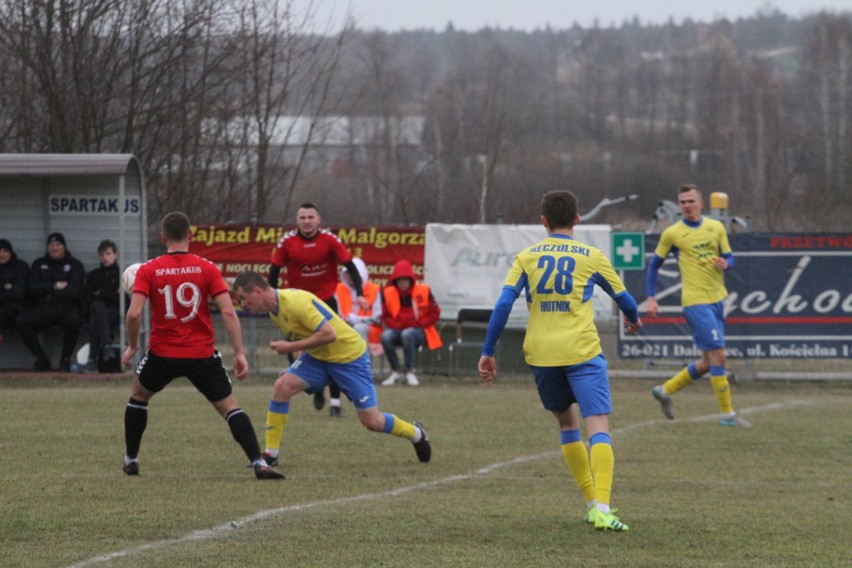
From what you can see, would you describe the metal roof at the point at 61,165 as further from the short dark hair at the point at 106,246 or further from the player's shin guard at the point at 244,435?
the player's shin guard at the point at 244,435

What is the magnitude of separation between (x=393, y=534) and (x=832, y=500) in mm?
3076

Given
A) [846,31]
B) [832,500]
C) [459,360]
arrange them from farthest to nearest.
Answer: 1. [846,31]
2. [459,360]
3. [832,500]

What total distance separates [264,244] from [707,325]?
309 inches

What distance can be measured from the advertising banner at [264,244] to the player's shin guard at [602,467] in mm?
11523

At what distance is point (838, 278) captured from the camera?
1777cm

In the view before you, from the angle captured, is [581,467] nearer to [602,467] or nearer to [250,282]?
[602,467]

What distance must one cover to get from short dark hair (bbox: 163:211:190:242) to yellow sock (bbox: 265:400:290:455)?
5.18 feet

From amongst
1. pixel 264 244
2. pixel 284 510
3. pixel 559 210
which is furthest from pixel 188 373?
pixel 264 244

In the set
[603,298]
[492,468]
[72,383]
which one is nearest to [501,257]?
[603,298]

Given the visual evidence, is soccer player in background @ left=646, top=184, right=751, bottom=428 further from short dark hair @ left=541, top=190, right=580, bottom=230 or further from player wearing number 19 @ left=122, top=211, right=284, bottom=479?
short dark hair @ left=541, top=190, right=580, bottom=230

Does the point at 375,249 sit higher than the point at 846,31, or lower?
lower

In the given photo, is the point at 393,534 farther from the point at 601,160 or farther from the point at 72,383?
the point at 601,160

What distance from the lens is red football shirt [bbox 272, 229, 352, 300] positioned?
41.9 ft

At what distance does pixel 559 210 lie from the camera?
734 centimetres
